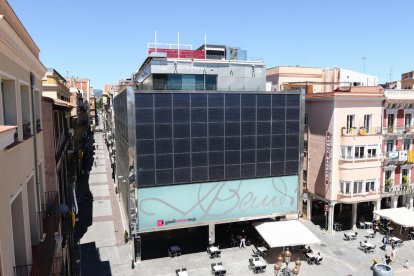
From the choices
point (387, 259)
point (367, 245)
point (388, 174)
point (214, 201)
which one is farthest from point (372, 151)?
point (214, 201)

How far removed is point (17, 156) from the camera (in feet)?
30.2

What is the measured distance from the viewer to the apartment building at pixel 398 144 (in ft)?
122

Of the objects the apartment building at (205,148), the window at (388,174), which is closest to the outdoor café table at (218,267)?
the apartment building at (205,148)

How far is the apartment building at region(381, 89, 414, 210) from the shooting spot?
3719cm

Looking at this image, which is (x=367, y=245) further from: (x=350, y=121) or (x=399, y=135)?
(x=399, y=135)

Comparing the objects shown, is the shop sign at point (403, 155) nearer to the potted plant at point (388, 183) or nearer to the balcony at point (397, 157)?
the balcony at point (397, 157)

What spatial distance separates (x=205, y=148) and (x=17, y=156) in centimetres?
2128

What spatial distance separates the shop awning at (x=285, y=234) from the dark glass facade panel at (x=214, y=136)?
476 centimetres

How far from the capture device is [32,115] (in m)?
12.8

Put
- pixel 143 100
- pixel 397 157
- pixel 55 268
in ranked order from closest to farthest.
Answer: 1. pixel 55 268
2. pixel 143 100
3. pixel 397 157

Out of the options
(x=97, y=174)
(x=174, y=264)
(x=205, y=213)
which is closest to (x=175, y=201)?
(x=205, y=213)

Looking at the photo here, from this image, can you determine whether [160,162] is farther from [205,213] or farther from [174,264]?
[174,264]

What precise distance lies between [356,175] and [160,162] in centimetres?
2095

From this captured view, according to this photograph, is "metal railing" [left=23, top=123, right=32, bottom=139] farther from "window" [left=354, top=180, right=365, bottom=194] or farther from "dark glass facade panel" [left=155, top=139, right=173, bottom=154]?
"window" [left=354, top=180, right=365, bottom=194]
